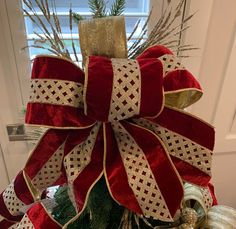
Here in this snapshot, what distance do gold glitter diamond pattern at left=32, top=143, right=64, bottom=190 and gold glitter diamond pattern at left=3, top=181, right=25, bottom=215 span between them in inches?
4.3

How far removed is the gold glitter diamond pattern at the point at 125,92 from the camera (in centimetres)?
35

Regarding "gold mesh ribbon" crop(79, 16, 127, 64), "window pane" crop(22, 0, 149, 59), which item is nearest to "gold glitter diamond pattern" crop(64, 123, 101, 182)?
"gold mesh ribbon" crop(79, 16, 127, 64)

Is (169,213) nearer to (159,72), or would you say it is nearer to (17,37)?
(159,72)

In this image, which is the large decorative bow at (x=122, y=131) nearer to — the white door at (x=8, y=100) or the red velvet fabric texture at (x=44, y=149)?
the red velvet fabric texture at (x=44, y=149)

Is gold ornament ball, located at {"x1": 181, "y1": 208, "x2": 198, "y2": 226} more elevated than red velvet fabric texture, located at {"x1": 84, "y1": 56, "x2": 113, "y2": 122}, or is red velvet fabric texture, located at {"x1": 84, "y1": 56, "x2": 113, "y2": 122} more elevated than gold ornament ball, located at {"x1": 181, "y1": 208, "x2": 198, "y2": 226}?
red velvet fabric texture, located at {"x1": 84, "y1": 56, "x2": 113, "y2": 122}

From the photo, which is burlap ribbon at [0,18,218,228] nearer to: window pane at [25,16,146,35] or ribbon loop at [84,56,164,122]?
ribbon loop at [84,56,164,122]

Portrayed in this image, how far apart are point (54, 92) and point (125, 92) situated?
0.34 feet

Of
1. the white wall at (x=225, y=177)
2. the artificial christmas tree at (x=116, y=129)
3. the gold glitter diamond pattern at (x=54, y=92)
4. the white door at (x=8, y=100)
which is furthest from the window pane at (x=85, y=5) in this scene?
the white wall at (x=225, y=177)

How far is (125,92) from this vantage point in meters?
0.35

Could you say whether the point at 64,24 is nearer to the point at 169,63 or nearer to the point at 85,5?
the point at 85,5

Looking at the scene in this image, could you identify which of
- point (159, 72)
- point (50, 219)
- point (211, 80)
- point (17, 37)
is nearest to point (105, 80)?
point (159, 72)

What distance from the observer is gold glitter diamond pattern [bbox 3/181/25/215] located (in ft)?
1.81

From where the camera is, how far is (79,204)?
411 millimetres

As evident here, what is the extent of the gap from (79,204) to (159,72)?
0.23m
